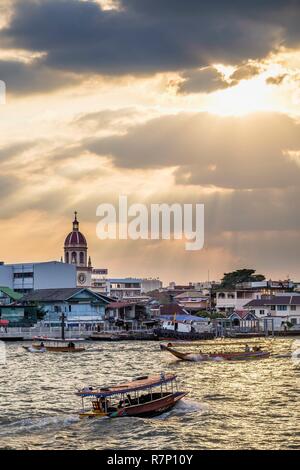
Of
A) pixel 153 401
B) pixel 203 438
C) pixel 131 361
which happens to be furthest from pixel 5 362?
pixel 203 438

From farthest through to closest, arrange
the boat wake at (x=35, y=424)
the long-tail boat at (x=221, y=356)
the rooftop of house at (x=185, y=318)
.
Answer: the rooftop of house at (x=185, y=318), the long-tail boat at (x=221, y=356), the boat wake at (x=35, y=424)

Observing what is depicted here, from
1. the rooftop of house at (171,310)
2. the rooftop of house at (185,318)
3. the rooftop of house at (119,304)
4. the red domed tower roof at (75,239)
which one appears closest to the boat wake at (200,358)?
the rooftop of house at (185,318)

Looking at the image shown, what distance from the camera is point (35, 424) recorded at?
30.4 m

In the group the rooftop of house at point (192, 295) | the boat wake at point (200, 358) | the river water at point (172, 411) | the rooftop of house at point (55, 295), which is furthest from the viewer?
the rooftop of house at point (192, 295)

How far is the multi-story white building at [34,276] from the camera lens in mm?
110125

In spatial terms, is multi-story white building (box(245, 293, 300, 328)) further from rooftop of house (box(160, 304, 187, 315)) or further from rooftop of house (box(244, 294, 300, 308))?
rooftop of house (box(160, 304, 187, 315))

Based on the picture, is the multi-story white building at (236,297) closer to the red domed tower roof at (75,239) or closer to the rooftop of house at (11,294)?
the rooftop of house at (11,294)

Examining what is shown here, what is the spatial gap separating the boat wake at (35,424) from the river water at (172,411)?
0.12ft

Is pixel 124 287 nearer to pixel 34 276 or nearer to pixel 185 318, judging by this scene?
pixel 34 276

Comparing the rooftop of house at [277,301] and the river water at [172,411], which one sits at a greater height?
the rooftop of house at [277,301]

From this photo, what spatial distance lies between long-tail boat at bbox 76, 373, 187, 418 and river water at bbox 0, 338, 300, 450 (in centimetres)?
38

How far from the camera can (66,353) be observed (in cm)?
6631

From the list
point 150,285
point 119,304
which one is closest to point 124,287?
point 150,285
